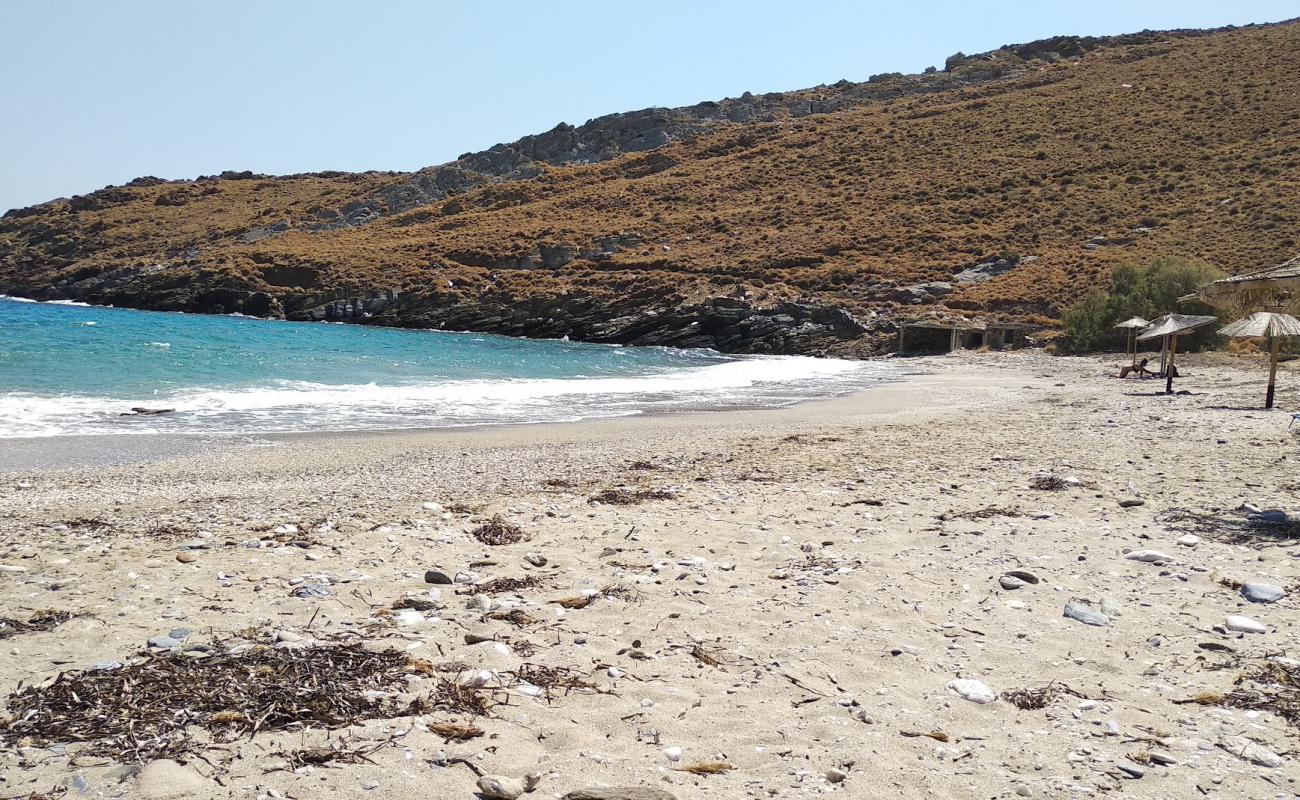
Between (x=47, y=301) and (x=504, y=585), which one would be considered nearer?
(x=504, y=585)

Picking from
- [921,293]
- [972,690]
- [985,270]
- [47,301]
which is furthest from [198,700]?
[47,301]

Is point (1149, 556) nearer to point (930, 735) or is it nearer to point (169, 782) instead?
point (930, 735)

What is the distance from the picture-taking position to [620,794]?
3.22 meters

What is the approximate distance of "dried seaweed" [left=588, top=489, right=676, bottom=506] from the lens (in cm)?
843

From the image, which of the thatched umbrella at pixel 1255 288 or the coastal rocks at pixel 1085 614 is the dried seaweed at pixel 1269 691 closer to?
the coastal rocks at pixel 1085 614

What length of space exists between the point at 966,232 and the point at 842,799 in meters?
59.0

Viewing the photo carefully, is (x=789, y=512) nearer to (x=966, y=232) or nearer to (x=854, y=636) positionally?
(x=854, y=636)

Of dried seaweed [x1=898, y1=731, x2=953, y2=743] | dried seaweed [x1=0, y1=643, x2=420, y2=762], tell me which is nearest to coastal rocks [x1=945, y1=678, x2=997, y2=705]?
dried seaweed [x1=898, y1=731, x2=953, y2=743]

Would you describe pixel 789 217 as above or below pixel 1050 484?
above

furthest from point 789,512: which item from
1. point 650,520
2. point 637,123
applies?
point 637,123

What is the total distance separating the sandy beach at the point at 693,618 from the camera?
3455 mm

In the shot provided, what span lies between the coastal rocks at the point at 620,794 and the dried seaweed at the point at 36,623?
3.38 metres

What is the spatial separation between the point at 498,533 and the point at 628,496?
6.21 feet

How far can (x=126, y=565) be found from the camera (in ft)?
20.1
